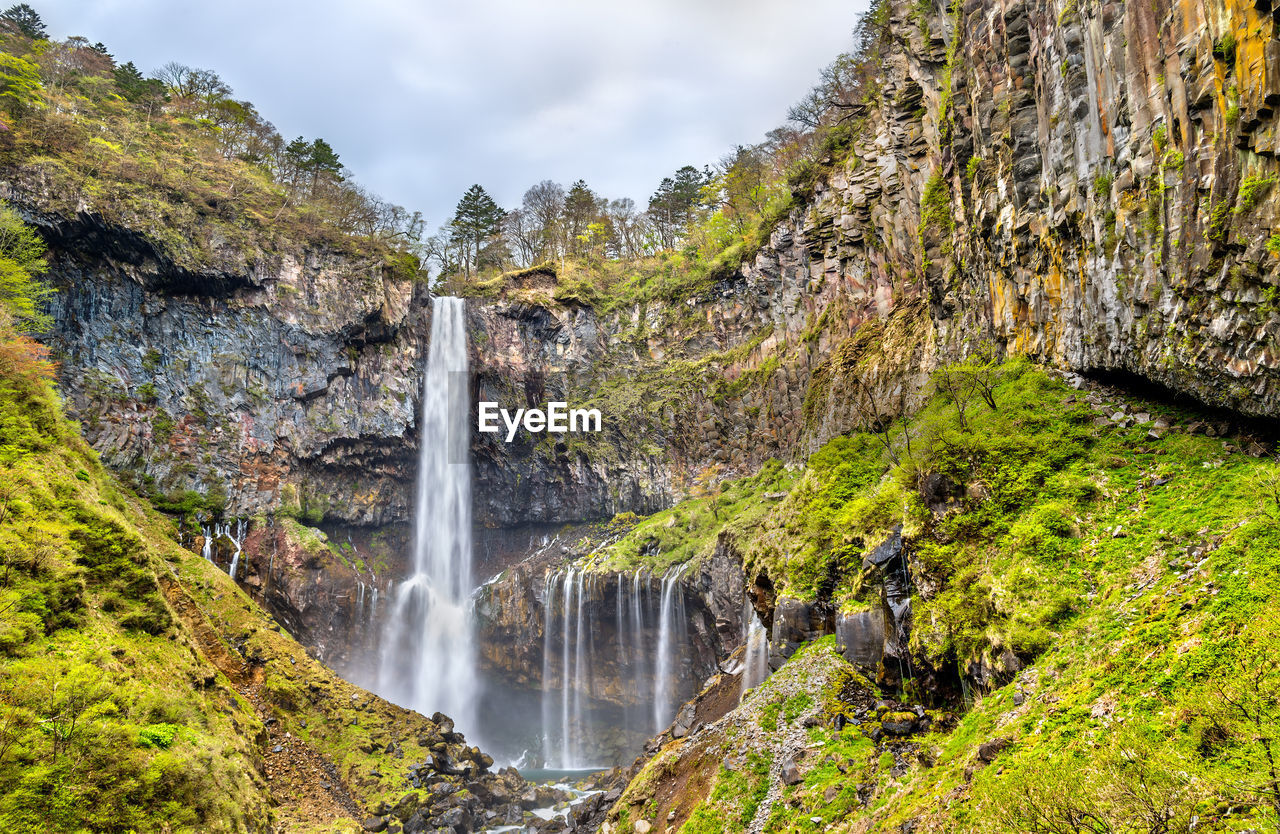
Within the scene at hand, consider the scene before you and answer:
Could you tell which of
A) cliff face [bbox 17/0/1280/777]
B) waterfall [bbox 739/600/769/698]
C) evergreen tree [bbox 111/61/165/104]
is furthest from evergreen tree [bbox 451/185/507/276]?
waterfall [bbox 739/600/769/698]

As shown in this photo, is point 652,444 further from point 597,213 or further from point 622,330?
point 597,213

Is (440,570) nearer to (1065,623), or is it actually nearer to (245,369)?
(245,369)

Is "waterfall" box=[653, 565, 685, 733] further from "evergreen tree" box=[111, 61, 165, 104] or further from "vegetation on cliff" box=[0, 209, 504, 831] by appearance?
"evergreen tree" box=[111, 61, 165, 104]

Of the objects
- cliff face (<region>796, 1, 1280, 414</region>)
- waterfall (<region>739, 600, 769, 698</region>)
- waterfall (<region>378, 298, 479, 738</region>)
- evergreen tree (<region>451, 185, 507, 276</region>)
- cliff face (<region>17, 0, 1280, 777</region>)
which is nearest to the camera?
cliff face (<region>796, 1, 1280, 414</region>)

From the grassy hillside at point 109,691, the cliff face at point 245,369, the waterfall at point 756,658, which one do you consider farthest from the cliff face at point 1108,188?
the cliff face at point 245,369

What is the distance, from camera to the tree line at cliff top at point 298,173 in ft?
104

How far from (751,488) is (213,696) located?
2567 cm

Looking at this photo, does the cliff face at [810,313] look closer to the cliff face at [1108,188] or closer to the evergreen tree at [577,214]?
the cliff face at [1108,188]

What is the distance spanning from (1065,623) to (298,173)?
51.4 m

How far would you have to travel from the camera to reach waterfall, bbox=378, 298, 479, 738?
36.3 metres

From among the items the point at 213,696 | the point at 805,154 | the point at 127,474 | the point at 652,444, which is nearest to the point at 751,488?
the point at 652,444

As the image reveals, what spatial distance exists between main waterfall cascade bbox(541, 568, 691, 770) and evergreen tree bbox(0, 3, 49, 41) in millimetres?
50545

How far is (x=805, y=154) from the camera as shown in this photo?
38062mm

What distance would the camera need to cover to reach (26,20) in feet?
137
